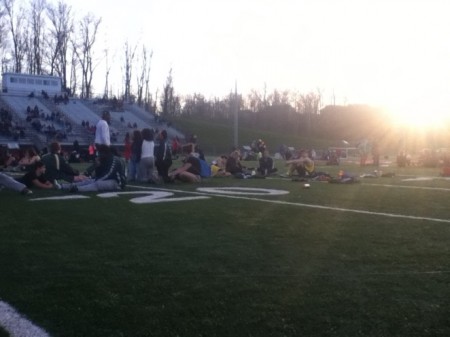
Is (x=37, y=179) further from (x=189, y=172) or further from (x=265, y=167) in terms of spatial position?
(x=265, y=167)

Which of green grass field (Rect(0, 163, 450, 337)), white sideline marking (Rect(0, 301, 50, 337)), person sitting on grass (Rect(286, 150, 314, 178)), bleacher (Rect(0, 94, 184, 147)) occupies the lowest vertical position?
white sideline marking (Rect(0, 301, 50, 337))

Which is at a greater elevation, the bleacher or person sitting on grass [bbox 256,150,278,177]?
the bleacher

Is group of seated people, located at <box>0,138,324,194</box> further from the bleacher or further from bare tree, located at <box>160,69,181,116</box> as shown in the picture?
bare tree, located at <box>160,69,181,116</box>

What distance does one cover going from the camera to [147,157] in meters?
15.5

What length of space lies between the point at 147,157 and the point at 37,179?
139 inches

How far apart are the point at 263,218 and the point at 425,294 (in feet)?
14.1

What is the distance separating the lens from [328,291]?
4.51m

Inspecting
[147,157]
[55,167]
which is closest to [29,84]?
[147,157]

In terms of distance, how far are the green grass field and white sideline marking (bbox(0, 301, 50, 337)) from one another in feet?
0.19

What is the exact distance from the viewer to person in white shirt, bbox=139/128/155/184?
15.3 m

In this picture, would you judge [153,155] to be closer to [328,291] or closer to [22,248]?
[22,248]

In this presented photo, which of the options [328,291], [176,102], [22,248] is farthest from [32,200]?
[176,102]

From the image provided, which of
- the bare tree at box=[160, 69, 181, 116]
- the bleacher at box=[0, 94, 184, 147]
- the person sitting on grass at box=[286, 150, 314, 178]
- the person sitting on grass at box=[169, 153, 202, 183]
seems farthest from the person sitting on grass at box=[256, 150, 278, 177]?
the bare tree at box=[160, 69, 181, 116]

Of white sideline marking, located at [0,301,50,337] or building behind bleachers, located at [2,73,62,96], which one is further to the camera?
building behind bleachers, located at [2,73,62,96]
